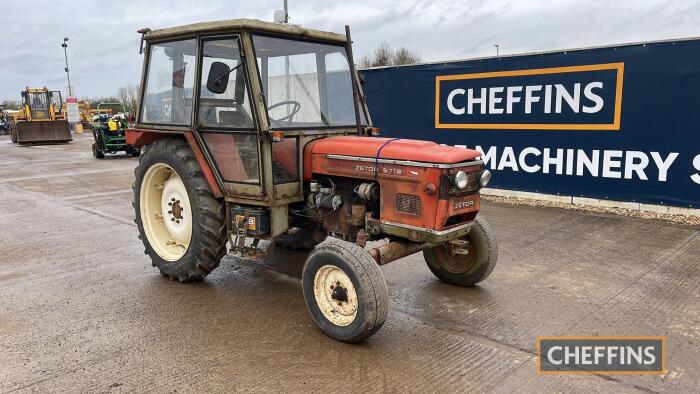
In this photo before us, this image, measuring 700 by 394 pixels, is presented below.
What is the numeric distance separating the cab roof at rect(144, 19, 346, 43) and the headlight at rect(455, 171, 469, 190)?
188 centimetres

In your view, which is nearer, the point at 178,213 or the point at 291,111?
the point at 291,111

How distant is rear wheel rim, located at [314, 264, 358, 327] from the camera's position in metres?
3.54

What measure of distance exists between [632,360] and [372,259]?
1.77m

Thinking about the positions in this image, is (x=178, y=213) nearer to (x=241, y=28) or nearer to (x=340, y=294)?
(x=241, y=28)

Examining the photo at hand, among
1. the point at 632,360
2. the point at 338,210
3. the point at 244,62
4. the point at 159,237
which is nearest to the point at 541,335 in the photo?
the point at 632,360

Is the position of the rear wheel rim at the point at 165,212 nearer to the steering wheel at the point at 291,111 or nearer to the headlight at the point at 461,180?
the steering wheel at the point at 291,111

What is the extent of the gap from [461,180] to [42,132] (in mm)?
25765

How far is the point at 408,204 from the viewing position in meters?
3.79

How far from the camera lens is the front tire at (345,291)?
3.39 metres

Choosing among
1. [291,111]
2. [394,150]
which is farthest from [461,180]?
[291,111]

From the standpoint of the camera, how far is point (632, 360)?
3.33 m

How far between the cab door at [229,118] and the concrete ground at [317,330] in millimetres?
1033

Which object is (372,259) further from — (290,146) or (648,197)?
(648,197)

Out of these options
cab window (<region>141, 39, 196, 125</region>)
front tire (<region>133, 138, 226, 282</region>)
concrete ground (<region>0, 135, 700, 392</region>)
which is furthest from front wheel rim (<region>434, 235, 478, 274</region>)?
cab window (<region>141, 39, 196, 125</region>)
